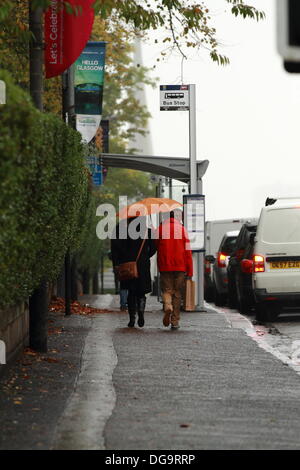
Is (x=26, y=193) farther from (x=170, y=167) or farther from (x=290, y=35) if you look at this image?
(x=170, y=167)

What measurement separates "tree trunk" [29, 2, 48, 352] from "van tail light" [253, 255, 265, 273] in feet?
21.9

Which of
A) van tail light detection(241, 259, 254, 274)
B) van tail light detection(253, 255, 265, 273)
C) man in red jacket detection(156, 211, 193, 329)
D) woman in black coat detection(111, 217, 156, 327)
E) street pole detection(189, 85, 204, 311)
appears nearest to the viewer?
man in red jacket detection(156, 211, 193, 329)

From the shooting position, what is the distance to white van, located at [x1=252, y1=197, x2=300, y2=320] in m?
19.5

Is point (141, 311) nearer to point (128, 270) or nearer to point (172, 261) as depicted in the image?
point (128, 270)

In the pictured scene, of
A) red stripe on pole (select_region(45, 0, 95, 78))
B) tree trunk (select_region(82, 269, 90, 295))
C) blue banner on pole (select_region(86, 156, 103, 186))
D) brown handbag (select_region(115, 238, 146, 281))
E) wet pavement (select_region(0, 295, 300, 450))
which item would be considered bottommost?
tree trunk (select_region(82, 269, 90, 295))

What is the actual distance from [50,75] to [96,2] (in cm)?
287

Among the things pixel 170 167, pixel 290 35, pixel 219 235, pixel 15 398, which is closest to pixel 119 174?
pixel 219 235

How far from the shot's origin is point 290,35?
4.89 metres

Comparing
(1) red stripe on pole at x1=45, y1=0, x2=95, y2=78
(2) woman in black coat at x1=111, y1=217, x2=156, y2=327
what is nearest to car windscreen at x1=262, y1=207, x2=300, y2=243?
(2) woman in black coat at x1=111, y1=217, x2=156, y2=327

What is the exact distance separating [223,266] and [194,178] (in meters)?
5.44

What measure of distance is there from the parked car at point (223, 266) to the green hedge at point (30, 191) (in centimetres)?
1329

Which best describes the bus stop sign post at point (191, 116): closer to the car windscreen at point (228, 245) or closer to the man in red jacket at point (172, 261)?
the man in red jacket at point (172, 261)

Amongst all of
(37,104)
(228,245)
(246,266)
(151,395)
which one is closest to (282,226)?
(246,266)

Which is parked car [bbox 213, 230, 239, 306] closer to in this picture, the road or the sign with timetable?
the road
